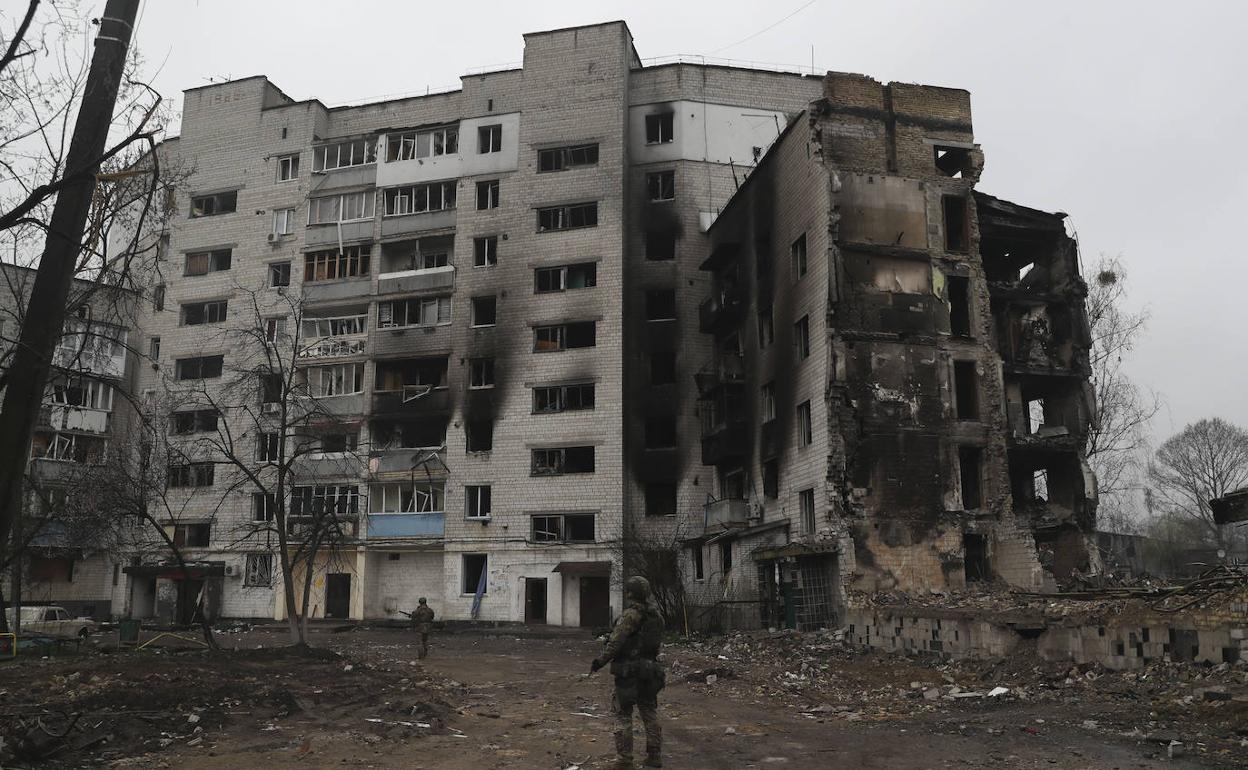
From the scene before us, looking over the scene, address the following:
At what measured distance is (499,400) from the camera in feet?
130

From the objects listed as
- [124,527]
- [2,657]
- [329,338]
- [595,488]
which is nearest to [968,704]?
[2,657]

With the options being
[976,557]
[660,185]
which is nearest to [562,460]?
[660,185]

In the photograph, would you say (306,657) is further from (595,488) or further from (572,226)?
(572,226)

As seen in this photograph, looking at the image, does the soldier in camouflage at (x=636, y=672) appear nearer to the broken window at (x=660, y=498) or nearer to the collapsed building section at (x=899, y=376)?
the collapsed building section at (x=899, y=376)

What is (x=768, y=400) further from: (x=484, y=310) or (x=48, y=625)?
(x=48, y=625)

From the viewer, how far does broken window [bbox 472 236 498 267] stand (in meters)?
41.6

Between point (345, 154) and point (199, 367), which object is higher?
point (345, 154)

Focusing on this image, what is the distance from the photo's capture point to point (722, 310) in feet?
116

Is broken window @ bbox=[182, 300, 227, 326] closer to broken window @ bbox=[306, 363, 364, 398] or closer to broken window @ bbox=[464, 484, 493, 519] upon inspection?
broken window @ bbox=[306, 363, 364, 398]

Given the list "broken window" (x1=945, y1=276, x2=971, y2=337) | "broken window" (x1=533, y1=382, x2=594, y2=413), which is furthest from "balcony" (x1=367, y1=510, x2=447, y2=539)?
"broken window" (x1=945, y1=276, x2=971, y2=337)

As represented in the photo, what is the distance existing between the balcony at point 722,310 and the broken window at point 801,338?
509 cm

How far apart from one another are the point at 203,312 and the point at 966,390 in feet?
120

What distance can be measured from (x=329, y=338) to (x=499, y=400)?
29.8 feet

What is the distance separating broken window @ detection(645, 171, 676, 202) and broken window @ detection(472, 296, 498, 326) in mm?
8498
